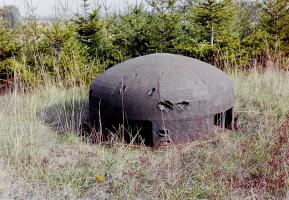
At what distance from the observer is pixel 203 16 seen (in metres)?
8.12

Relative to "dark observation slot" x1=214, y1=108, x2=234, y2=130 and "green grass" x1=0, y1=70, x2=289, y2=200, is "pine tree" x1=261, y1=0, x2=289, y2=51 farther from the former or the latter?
"dark observation slot" x1=214, y1=108, x2=234, y2=130

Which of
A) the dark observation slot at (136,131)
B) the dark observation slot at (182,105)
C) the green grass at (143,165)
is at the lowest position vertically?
the green grass at (143,165)

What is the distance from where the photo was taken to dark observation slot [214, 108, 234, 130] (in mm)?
4559

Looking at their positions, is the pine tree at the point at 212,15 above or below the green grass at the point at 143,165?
above

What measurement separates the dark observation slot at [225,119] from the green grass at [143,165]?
0.14 meters

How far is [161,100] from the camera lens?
3939mm

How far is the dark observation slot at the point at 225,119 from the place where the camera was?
4559mm

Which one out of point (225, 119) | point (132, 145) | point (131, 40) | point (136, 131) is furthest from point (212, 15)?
point (132, 145)

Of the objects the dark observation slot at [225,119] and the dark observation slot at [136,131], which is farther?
the dark observation slot at [225,119]

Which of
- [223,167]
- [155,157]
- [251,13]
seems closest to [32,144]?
[155,157]

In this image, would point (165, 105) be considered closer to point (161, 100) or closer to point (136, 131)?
point (161, 100)

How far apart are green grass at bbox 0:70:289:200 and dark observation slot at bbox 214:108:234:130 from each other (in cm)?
14

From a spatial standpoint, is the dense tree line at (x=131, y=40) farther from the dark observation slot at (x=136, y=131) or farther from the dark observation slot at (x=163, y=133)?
the dark observation slot at (x=163, y=133)

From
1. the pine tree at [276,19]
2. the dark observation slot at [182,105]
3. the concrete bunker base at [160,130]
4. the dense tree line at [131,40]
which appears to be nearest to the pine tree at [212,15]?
the dense tree line at [131,40]
